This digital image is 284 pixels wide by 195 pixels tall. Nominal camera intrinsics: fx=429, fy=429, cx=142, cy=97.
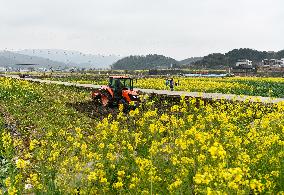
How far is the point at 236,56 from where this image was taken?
182 metres

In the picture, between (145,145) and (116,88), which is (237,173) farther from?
(116,88)

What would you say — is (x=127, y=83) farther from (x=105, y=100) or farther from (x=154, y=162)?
(x=154, y=162)

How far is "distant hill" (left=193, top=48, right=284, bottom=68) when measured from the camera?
16275 centimetres

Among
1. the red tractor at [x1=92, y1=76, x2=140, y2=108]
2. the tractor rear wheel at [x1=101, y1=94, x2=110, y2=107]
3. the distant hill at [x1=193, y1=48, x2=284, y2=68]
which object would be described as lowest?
the tractor rear wheel at [x1=101, y1=94, x2=110, y2=107]

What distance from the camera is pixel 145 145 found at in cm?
1091

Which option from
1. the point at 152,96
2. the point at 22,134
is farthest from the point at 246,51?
the point at 22,134

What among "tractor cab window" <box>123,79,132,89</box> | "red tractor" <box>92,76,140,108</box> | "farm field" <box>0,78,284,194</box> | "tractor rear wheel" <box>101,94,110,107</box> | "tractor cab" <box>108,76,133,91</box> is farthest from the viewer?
"tractor rear wheel" <box>101,94,110,107</box>

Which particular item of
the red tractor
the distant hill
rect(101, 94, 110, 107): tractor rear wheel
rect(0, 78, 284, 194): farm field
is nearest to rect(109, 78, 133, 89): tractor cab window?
the red tractor

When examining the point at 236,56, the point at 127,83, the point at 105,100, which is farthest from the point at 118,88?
the point at 236,56

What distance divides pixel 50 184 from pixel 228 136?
170 inches

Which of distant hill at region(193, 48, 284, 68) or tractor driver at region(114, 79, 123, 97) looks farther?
distant hill at region(193, 48, 284, 68)

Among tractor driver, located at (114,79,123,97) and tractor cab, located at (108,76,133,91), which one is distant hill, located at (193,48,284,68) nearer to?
tractor cab, located at (108,76,133,91)

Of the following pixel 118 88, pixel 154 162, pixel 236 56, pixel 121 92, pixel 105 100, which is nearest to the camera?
pixel 154 162

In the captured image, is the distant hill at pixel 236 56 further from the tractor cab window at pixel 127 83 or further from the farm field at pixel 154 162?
the farm field at pixel 154 162
